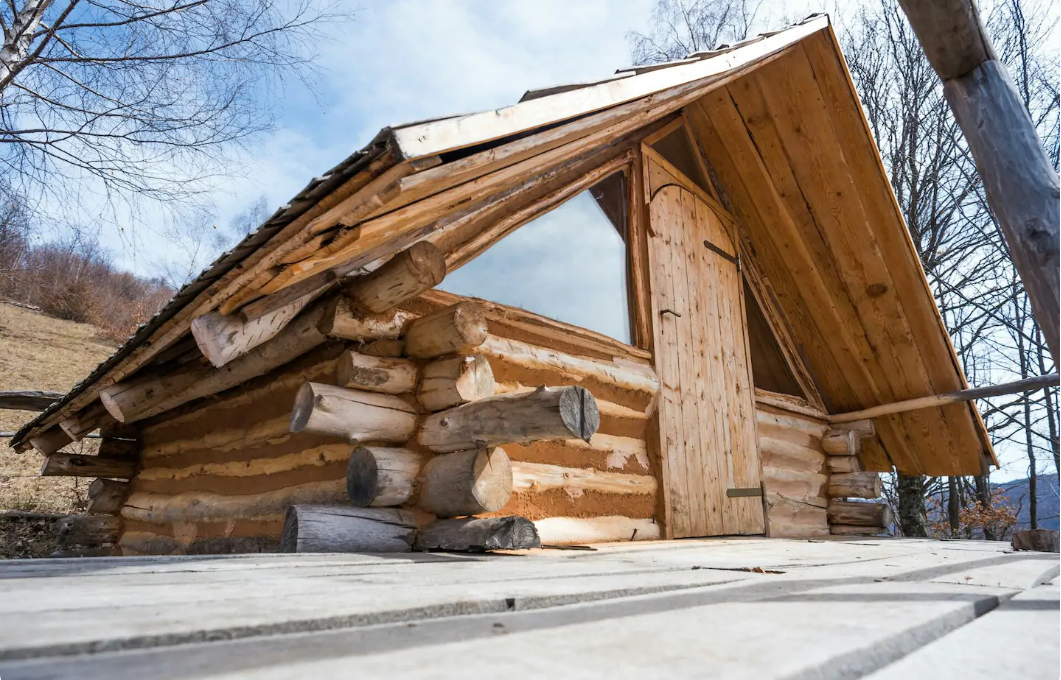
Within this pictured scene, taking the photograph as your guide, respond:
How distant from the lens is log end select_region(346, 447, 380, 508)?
3697 mm

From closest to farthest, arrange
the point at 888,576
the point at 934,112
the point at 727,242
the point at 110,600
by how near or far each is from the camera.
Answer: the point at 110,600 → the point at 888,576 → the point at 727,242 → the point at 934,112

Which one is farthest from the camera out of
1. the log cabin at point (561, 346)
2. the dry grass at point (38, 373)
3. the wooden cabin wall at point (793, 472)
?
the dry grass at point (38, 373)

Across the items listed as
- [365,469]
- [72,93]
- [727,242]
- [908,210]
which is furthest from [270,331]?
[908,210]

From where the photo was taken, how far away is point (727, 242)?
7.88m

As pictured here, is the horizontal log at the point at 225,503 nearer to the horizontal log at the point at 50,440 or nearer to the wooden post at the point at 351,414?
the wooden post at the point at 351,414

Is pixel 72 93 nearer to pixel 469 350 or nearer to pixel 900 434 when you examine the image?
pixel 469 350

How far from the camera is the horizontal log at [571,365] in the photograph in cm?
470

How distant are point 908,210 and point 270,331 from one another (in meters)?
13.3

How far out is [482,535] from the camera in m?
3.41

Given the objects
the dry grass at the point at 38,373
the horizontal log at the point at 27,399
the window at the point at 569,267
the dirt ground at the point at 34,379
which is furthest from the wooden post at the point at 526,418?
the dry grass at the point at 38,373

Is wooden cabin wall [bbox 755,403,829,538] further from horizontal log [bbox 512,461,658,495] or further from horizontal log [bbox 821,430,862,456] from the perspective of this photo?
horizontal log [bbox 512,461,658,495]

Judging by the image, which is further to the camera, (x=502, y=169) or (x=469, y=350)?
(x=469, y=350)

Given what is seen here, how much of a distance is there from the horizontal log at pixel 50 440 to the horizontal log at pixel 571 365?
5325 millimetres

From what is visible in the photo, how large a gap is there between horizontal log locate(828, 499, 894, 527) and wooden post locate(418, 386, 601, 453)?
616 centimetres
